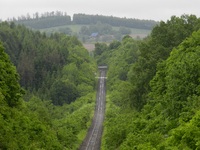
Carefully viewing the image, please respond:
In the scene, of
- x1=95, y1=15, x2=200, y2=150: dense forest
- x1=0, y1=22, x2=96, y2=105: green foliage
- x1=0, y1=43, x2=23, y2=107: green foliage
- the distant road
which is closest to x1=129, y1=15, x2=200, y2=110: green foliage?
x1=95, y1=15, x2=200, y2=150: dense forest

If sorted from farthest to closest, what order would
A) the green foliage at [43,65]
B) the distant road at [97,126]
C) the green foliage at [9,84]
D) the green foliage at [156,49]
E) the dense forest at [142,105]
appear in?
the green foliage at [43,65] < the distant road at [97,126] < the green foliage at [156,49] < the green foliage at [9,84] < the dense forest at [142,105]

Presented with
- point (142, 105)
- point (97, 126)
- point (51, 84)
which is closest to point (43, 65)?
point (51, 84)

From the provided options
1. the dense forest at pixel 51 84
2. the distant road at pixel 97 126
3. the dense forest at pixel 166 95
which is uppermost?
the dense forest at pixel 166 95

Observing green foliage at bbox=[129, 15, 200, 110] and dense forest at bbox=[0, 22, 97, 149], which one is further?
green foliage at bbox=[129, 15, 200, 110]

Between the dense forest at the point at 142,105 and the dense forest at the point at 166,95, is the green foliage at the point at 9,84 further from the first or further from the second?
the dense forest at the point at 166,95

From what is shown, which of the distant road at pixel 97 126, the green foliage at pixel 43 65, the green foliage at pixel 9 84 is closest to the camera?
the green foliage at pixel 9 84

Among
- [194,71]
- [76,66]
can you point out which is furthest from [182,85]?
[76,66]

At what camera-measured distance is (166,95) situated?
56.4 metres

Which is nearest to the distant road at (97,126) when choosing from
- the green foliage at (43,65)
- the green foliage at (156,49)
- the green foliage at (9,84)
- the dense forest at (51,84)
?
the dense forest at (51,84)

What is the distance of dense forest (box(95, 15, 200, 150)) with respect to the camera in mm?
43631

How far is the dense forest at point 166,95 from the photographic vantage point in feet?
143

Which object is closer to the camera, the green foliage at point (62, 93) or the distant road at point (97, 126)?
the distant road at point (97, 126)

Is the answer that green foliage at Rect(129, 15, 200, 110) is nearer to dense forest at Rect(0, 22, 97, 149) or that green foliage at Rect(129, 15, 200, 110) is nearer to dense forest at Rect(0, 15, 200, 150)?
dense forest at Rect(0, 15, 200, 150)

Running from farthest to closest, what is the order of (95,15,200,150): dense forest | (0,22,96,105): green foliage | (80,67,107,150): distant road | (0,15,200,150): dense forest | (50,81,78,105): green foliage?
(0,22,96,105): green foliage
(50,81,78,105): green foliage
(80,67,107,150): distant road
(0,15,200,150): dense forest
(95,15,200,150): dense forest
